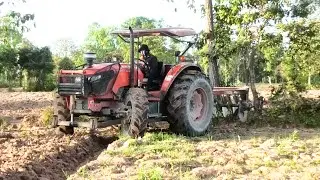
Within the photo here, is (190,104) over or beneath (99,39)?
beneath

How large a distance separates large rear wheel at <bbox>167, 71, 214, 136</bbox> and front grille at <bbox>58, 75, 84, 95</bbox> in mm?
1841

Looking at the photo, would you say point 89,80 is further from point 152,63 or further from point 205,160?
point 205,160

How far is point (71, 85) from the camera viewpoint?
9.39 metres

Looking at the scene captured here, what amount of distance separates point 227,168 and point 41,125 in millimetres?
→ 6853

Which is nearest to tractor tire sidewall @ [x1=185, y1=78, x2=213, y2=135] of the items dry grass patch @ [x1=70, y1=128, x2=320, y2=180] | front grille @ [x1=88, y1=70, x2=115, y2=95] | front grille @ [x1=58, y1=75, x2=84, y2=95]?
dry grass patch @ [x1=70, y1=128, x2=320, y2=180]

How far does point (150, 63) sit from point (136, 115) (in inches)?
64.8

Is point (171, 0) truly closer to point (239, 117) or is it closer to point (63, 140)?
point (239, 117)

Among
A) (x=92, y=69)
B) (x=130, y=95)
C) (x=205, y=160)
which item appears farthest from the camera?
(x=92, y=69)

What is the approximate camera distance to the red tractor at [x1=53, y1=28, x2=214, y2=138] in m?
9.20

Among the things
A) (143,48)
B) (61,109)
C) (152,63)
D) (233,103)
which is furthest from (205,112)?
(61,109)

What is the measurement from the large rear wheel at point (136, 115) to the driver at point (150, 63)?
109cm

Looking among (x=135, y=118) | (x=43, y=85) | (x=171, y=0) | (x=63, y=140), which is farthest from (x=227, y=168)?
(x=43, y=85)

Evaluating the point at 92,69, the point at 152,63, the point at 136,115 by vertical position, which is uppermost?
the point at 152,63

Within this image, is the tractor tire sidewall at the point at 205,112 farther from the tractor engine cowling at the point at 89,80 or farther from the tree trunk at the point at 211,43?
the tree trunk at the point at 211,43
